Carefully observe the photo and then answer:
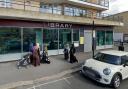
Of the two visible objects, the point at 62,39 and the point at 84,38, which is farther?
the point at 84,38

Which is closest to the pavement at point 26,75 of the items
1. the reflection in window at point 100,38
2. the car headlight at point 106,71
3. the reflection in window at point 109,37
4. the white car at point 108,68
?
the white car at point 108,68

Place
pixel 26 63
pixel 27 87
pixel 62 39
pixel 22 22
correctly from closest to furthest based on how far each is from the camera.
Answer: pixel 27 87
pixel 26 63
pixel 22 22
pixel 62 39

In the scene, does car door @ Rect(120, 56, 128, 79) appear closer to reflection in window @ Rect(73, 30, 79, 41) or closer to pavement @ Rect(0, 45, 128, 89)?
pavement @ Rect(0, 45, 128, 89)

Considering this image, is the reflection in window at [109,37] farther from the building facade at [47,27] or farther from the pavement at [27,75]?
the pavement at [27,75]

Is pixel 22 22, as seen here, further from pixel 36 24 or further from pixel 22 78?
pixel 22 78

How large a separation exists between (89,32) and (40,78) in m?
12.3

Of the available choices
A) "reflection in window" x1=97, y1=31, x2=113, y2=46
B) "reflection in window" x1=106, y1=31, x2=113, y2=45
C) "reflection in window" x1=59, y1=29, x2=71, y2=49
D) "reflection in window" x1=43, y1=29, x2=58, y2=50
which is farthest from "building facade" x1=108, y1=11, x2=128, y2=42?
"reflection in window" x1=43, y1=29, x2=58, y2=50

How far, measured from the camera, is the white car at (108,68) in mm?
7746

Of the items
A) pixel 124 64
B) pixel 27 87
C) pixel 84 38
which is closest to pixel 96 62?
pixel 124 64

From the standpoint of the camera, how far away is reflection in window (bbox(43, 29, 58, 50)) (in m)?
15.4

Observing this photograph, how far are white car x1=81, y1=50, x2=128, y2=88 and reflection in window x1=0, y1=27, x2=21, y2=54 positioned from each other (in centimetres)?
679

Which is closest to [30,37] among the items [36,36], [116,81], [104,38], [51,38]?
[36,36]

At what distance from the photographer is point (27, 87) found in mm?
7461

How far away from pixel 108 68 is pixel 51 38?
8.95 metres
